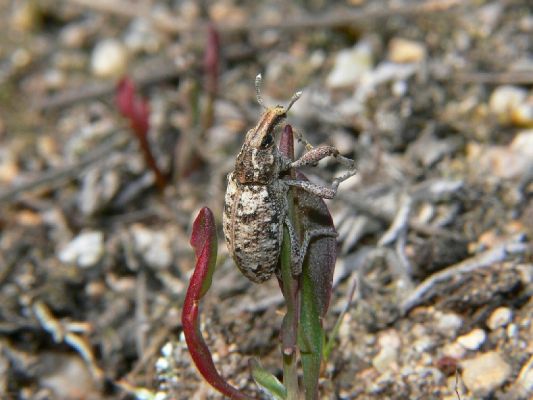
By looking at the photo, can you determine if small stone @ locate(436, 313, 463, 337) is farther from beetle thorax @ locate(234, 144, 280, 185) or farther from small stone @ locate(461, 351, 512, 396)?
beetle thorax @ locate(234, 144, 280, 185)

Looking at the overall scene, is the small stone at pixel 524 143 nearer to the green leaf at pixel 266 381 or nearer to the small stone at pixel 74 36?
the green leaf at pixel 266 381

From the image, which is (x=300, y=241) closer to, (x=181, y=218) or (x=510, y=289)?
(x=510, y=289)

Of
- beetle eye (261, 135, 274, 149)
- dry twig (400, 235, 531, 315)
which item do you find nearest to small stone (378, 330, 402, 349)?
dry twig (400, 235, 531, 315)

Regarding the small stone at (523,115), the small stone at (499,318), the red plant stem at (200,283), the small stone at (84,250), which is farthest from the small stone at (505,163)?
the small stone at (84,250)

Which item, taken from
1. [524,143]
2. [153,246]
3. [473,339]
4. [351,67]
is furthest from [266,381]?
[351,67]

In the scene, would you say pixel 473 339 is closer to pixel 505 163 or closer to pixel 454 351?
pixel 454 351

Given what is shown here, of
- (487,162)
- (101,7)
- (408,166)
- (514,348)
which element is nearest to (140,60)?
(101,7)
